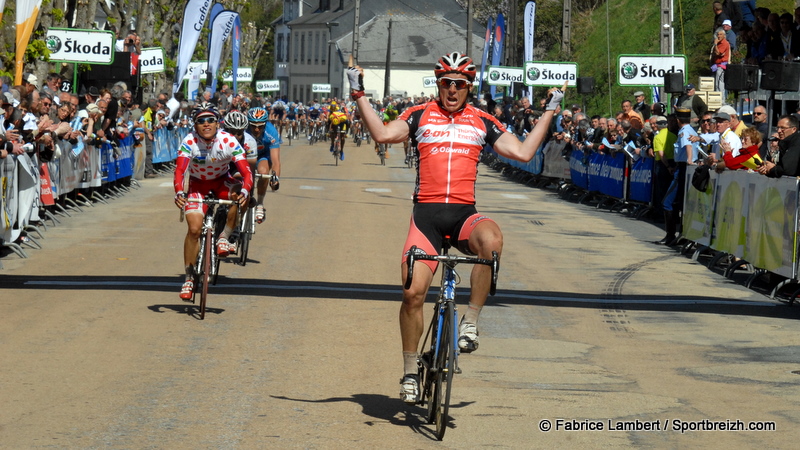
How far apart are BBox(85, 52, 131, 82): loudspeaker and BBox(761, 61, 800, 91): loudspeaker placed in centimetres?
1919

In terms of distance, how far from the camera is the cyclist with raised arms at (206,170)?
11.9 m

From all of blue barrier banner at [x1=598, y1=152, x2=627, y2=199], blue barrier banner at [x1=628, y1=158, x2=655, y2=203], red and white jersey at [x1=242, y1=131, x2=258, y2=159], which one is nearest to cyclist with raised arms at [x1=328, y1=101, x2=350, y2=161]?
blue barrier banner at [x1=598, y1=152, x2=627, y2=199]

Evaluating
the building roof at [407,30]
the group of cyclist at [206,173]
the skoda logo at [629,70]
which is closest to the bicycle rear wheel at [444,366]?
the group of cyclist at [206,173]

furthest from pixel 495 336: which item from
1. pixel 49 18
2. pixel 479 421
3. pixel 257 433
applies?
pixel 49 18

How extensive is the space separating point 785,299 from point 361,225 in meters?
8.55

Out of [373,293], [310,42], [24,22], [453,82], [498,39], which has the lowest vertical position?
[373,293]

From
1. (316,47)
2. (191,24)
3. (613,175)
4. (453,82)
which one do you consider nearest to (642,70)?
(613,175)

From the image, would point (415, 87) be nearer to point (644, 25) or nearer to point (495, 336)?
point (644, 25)

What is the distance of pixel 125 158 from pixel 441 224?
70.6 feet

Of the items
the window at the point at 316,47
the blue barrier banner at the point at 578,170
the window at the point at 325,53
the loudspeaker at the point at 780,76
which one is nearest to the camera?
the loudspeaker at the point at 780,76

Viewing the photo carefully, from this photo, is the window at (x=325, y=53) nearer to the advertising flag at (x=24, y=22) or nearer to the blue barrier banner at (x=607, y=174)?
the blue barrier banner at (x=607, y=174)

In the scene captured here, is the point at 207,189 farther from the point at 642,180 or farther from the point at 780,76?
the point at 642,180

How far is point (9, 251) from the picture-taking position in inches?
638

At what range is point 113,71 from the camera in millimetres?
32281
